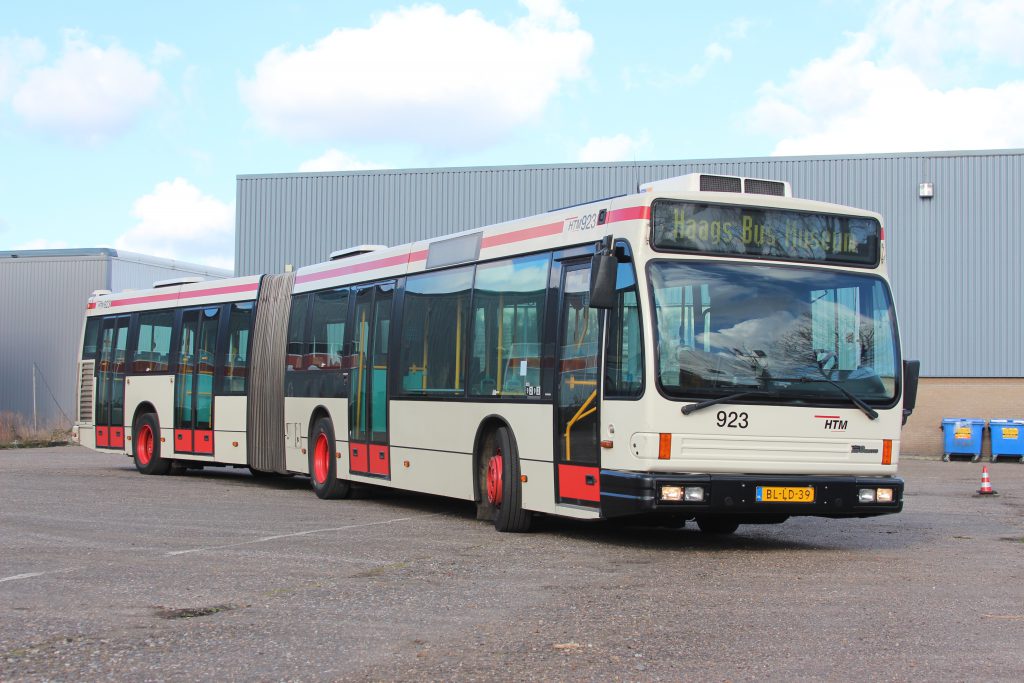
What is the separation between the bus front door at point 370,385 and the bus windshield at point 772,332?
18.3 ft

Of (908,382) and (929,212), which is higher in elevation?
(929,212)

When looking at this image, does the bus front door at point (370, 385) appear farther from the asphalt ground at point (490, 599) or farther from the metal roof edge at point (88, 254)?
the metal roof edge at point (88, 254)

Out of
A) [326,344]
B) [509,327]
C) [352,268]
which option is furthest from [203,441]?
[509,327]

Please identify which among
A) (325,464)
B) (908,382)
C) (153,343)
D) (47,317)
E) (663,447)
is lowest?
(325,464)

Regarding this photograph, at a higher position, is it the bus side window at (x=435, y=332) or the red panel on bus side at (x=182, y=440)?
the bus side window at (x=435, y=332)

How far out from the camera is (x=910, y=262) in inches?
1366

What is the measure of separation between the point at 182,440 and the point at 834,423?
508 inches

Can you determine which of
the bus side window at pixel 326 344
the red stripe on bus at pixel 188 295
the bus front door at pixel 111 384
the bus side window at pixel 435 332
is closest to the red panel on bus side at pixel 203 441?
the red stripe on bus at pixel 188 295

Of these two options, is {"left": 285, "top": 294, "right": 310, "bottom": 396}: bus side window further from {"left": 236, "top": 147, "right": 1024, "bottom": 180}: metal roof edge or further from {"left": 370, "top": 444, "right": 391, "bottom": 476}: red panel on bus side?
{"left": 236, "top": 147, "right": 1024, "bottom": 180}: metal roof edge

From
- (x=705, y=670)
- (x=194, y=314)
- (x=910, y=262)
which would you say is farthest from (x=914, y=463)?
(x=705, y=670)

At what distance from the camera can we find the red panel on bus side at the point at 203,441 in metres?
20.5

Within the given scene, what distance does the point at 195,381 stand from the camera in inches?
822

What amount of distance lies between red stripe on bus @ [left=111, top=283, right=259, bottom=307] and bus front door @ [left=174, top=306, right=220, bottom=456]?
0.25m

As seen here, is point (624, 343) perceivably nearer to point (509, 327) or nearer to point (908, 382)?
point (509, 327)
